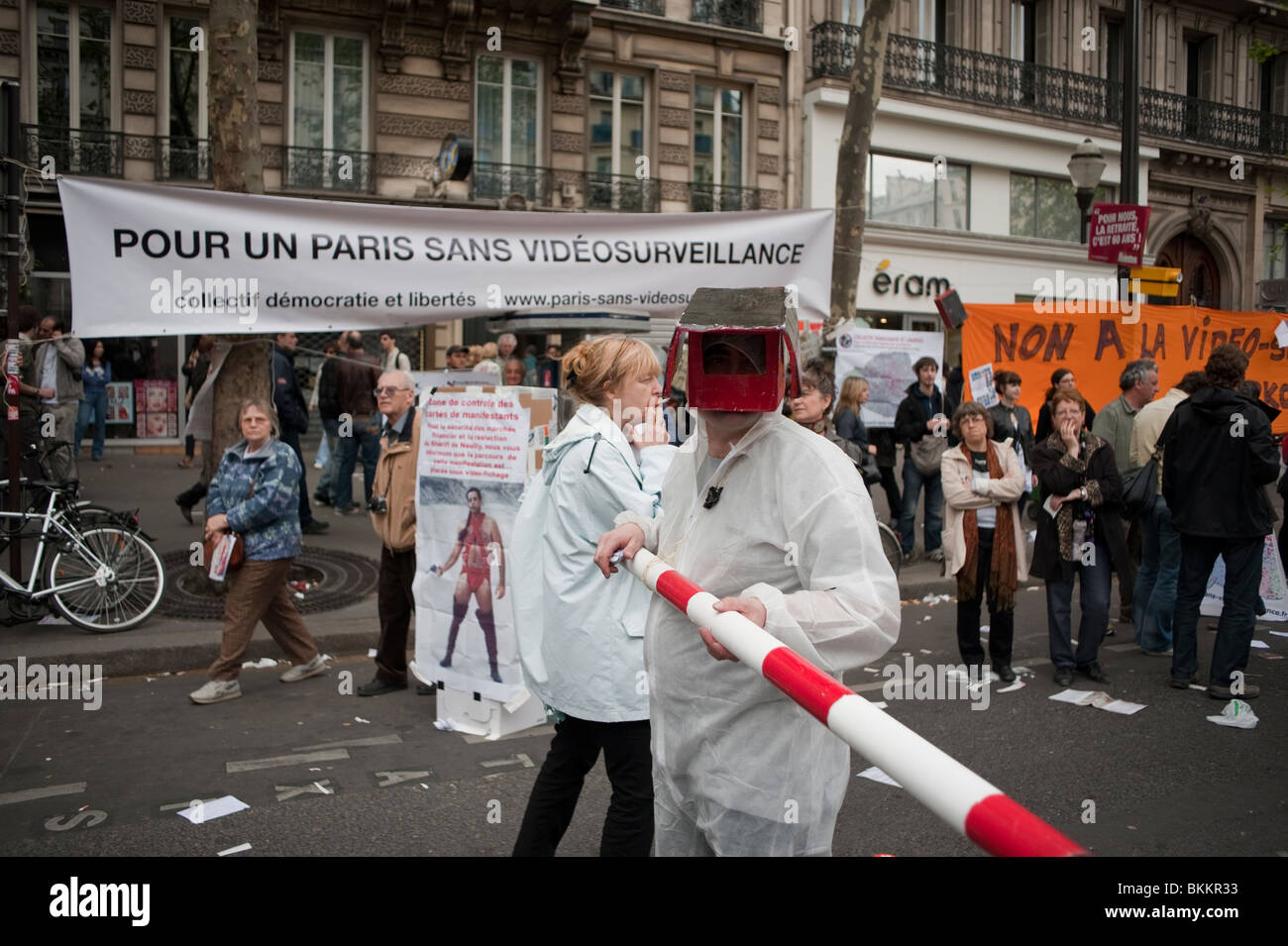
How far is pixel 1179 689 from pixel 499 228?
17.0ft

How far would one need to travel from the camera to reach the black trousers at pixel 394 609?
6488 mm

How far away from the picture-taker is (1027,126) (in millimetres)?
25750

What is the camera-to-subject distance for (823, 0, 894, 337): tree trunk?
11602mm

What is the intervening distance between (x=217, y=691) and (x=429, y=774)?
1.84 metres

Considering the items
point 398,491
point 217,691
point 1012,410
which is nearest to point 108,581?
point 217,691

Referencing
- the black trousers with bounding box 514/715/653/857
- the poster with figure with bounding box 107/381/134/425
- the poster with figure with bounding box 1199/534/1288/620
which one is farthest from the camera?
the poster with figure with bounding box 107/381/134/425

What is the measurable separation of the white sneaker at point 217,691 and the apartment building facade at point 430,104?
8478mm

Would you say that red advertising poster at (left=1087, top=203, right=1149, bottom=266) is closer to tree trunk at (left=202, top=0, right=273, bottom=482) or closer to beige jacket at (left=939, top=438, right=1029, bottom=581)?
beige jacket at (left=939, top=438, right=1029, bottom=581)

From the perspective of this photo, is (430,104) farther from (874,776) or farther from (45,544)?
(874,776)

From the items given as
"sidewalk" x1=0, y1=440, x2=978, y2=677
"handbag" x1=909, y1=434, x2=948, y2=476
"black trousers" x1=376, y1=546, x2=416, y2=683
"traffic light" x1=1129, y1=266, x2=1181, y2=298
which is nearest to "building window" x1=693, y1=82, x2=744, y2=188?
"traffic light" x1=1129, y1=266, x2=1181, y2=298

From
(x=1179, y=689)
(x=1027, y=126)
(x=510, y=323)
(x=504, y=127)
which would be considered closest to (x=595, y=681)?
(x=1179, y=689)

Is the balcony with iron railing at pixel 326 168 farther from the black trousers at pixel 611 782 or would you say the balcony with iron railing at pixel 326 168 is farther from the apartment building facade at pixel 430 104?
the black trousers at pixel 611 782

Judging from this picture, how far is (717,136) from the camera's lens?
22.8m

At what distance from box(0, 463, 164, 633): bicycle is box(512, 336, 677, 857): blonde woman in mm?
4900
